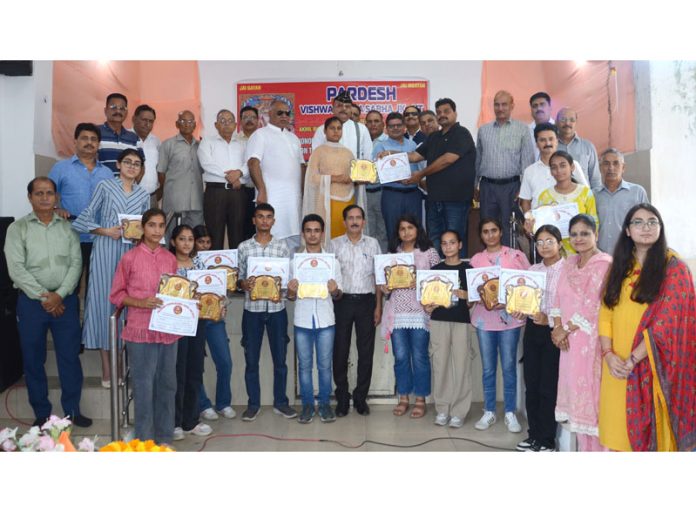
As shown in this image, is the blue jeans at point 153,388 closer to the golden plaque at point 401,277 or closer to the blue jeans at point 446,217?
the golden plaque at point 401,277

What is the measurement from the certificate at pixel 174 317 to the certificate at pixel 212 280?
0.41 m

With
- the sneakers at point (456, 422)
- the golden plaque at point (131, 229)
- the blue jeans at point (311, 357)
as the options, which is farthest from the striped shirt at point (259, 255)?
the sneakers at point (456, 422)

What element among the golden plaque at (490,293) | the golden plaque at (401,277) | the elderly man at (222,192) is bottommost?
the golden plaque at (490,293)

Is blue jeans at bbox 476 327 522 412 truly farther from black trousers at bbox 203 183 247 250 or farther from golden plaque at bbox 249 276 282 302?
black trousers at bbox 203 183 247 250

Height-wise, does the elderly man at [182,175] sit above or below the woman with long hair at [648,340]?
above

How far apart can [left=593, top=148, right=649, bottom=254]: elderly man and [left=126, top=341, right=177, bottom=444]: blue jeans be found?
132 inches

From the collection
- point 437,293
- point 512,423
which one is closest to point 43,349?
point 437,293

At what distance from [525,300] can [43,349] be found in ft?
11.1

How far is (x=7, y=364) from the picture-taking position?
17.2 feet

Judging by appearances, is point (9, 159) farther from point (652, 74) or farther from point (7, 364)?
point (652, 74)

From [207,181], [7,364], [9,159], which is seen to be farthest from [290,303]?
[9,159]

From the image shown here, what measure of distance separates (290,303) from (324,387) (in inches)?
35.7

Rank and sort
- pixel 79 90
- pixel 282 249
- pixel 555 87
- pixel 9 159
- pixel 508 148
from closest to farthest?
pixel 282 249, pixel 508 148, pixel 9 159, pixel 79 90, pixel 555 87

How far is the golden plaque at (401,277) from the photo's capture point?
5035 mm
